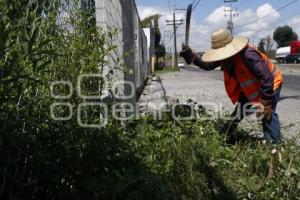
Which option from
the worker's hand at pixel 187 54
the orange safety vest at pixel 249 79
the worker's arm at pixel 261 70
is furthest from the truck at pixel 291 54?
the worker's arm at pixel 261 70

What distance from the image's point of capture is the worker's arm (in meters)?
5.57

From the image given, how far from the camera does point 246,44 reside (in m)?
5.78

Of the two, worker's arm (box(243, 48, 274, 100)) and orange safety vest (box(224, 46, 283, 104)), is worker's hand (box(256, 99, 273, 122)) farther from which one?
orange safety vest (box(224, 46, 283, 104))

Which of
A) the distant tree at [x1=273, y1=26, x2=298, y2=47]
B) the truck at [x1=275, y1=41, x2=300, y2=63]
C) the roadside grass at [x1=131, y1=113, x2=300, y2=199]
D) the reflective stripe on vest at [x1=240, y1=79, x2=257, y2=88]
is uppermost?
the distant tree at [x1=273, y1=26, x2=298, y2=47]

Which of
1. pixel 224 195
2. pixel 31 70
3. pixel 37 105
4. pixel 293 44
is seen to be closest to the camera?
pixel 31 70

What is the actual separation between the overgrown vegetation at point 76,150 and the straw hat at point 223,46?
1145mm

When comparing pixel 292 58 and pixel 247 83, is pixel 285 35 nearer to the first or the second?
pixel 292 58

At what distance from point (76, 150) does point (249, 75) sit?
2.75 metres

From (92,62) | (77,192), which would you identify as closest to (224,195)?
(77,192)

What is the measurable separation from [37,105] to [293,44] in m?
78.8

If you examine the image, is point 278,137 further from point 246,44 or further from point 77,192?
point 77,192

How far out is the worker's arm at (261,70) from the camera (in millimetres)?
5574

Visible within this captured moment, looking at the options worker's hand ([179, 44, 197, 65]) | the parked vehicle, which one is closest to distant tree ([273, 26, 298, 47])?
the parked vehicle

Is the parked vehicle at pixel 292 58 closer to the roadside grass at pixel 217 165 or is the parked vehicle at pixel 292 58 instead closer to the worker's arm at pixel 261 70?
the worker's arm at pixel 261 70
